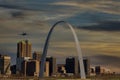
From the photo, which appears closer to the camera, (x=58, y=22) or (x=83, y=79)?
(x=58, y=22)

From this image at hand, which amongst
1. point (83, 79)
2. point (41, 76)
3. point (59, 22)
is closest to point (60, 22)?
point (59, 22)

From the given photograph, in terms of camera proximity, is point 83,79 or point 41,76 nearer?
point 83,79

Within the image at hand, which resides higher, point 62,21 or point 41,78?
point 62,21

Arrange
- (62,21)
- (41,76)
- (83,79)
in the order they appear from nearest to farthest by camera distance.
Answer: (62,21)
(83,79)
(41,76)

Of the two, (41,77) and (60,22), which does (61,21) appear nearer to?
(60,22)

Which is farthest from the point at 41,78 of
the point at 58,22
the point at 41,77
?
the point at 58,22

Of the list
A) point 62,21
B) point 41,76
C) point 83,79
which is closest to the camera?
point 62,21

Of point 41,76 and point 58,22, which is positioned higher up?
point 58,22

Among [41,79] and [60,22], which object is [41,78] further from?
[60,22]

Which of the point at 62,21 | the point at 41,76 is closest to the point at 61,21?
the point at 62,21
